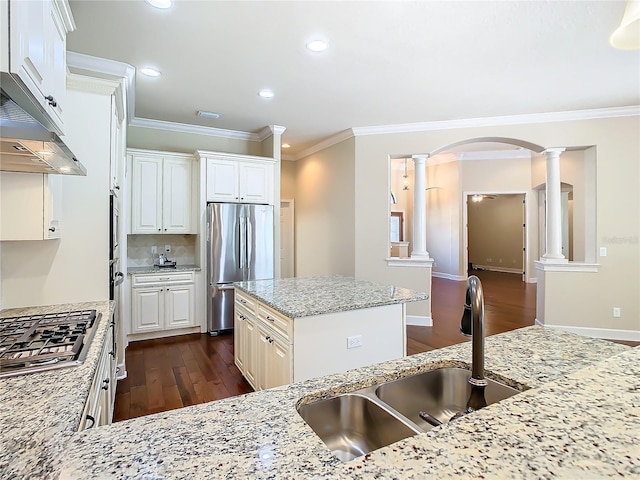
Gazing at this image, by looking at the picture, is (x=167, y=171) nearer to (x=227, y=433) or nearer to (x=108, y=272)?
(x=108, y=272)

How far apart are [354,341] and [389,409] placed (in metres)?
1.31

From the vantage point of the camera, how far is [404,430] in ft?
3.17

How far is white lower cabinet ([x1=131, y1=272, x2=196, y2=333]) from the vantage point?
13.3ft

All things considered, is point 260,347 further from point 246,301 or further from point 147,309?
point 147,309

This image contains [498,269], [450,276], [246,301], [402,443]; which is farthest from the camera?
[498,269]

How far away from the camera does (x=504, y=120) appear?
4484 millimetres

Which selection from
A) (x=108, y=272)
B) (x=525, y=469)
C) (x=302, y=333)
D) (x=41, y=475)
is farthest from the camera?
(x=108, y=272)

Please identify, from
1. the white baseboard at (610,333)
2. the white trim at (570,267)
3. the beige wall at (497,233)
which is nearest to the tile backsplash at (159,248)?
the white trim at (570,267)

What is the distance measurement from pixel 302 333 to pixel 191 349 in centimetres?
230

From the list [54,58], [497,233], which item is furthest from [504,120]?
[497,233]

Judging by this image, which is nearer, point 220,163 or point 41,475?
point 41,475

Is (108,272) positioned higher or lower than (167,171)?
Answer: lower

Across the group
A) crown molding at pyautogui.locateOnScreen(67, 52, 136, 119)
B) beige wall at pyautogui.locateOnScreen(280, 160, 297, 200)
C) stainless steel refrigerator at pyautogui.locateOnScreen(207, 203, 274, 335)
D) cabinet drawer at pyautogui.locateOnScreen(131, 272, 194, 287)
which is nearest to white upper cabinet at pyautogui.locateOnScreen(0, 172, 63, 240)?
crown molding at pyautogui.locateOnScreen(67, 52, 136, 119)

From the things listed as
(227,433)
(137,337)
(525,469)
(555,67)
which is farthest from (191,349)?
(555,67)
